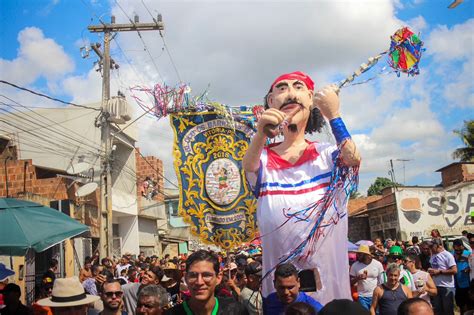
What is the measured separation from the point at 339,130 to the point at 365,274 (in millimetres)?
3469

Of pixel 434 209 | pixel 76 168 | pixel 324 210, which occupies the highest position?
pixel 76 168

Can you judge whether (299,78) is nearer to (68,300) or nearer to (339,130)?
(339,130)

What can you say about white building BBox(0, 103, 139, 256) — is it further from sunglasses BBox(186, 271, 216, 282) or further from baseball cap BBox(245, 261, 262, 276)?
sunglasses BBox(186, 271, 216, 282)

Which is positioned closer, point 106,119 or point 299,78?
point 299,78

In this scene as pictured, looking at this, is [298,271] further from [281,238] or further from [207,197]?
[207,197]

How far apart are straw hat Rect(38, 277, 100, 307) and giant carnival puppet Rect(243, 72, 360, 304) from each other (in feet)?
4.04

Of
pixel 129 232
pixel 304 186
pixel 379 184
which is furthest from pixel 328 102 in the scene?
pixel 379 184

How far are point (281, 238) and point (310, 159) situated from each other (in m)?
0.59

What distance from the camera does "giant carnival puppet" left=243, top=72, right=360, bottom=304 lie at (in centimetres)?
323

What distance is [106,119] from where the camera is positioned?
45.5ft

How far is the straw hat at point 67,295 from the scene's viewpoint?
324cm

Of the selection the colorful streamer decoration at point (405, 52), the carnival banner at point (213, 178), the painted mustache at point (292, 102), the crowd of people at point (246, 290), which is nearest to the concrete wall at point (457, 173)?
the crowd of people at point (246, 290)

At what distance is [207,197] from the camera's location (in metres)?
5.76

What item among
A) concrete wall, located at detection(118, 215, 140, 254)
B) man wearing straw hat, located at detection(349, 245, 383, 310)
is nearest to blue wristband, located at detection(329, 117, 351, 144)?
man wearing straw hat, located at detection(349, 245, 383, 310)
